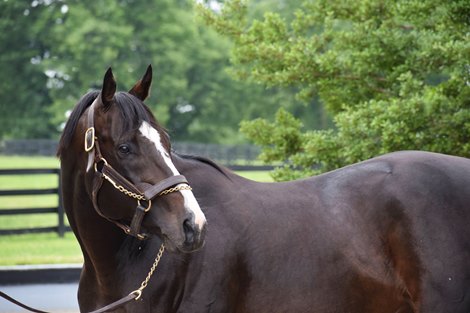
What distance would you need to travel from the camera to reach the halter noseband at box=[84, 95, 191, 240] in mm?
3512

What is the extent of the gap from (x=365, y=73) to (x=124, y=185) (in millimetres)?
5086

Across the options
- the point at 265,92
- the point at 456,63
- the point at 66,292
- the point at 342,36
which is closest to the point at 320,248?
the point at 456,63

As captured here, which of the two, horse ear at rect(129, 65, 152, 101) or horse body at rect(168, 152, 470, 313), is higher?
horse ear at rect(129, 65, 152, 101)

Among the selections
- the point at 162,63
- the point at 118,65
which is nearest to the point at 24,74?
the point at 118,65

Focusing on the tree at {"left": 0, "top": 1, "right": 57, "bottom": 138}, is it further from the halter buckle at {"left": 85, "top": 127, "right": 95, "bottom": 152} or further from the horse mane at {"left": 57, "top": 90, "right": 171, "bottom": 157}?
the halter buckle at {"left": 85, "top": 127, "right": 95, "bottom": 152}

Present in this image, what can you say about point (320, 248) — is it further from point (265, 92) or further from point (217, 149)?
point (265, 92)

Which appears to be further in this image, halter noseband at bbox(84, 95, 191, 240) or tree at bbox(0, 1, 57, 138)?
tree at bbox(0, 1, 57, 138)

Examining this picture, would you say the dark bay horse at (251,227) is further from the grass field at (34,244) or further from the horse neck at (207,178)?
the grass field at (34,244)

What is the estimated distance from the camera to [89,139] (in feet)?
12.1

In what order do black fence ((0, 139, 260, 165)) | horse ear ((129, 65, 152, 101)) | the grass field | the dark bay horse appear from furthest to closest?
black fence ((0, 139, 260, 165))
the grass field
horse ear ((129, 65, 152, 101))
the dark bay horse

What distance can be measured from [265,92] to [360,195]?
4826cm

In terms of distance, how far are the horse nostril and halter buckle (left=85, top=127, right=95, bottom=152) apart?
2.13ft

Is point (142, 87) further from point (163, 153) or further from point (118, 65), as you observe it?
Result: point (118, 65)

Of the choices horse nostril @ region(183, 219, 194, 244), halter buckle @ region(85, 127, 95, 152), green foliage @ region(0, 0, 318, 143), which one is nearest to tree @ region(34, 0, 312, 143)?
green foliage @ region(0, 0, 318, 143)
